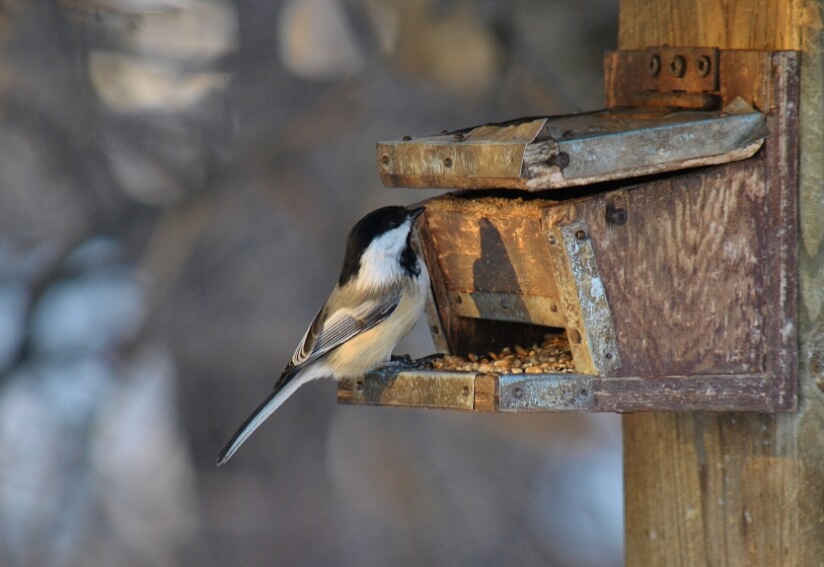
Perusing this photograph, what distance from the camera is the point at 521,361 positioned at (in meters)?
2.95

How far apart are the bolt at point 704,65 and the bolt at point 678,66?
0.05 meters

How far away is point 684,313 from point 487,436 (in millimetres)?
3203

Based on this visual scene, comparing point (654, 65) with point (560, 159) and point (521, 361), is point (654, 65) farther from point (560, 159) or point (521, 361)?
point (521, 361)

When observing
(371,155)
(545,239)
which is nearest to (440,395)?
(545,239)

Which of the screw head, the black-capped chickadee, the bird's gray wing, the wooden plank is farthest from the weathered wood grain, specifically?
the bird's gray wing

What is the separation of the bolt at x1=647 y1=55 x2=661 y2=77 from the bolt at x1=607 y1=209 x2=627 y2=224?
1.68 feet

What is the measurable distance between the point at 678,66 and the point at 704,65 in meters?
0.09

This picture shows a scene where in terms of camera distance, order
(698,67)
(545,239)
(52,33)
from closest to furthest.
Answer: (545,239) → (698,67) → (52,33)

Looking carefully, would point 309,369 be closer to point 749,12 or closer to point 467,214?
point 467,214

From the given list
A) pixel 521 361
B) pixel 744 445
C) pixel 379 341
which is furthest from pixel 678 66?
pixel 379 341

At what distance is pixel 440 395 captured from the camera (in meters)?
2.71

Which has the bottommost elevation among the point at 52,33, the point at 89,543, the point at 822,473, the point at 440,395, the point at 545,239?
the point at 89,543

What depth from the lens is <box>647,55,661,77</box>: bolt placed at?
300cm

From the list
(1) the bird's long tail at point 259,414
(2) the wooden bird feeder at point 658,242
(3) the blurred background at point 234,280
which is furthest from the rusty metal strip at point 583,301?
(3) the blurred background at point 234,280
